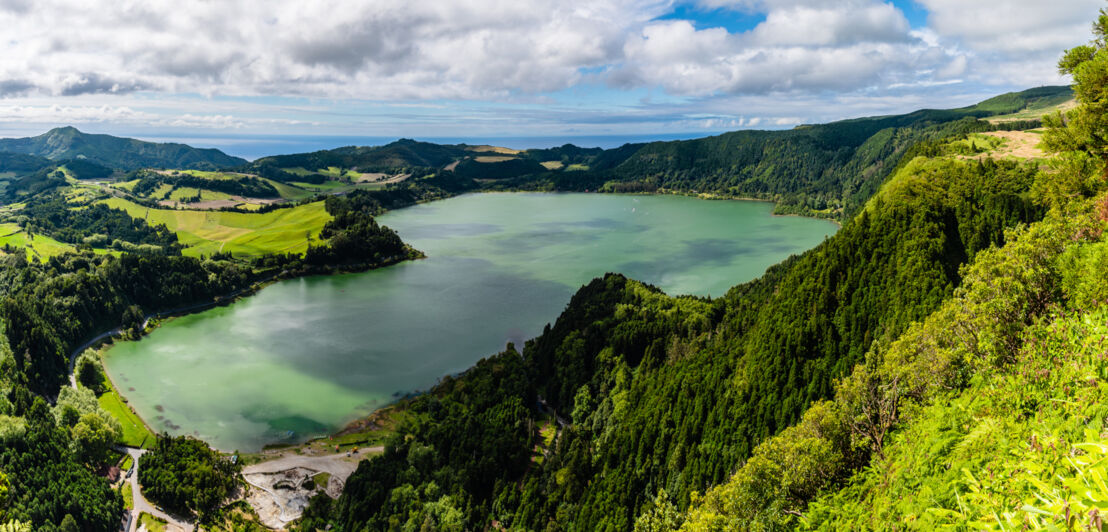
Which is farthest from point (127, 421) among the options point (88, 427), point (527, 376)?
point (527, 376)

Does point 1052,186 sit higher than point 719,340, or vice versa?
point 1052,186

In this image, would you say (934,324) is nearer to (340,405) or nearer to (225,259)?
(340,405)

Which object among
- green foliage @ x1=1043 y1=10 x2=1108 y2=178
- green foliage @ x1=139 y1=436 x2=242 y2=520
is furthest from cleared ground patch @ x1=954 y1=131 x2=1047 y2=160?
green foliage @ x1=139 y1=436 x2=242 y2=520

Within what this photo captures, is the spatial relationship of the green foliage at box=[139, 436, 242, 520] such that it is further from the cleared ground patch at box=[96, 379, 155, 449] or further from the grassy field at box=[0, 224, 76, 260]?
the grassy field at box=[0, 224, 76, 260]

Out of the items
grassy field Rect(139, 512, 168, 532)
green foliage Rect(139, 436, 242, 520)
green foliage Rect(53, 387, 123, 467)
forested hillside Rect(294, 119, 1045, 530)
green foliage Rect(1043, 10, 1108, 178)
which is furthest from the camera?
green foliage Rect(53, 387, 123, 467)

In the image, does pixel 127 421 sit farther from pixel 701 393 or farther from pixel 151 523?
pixel 701 393

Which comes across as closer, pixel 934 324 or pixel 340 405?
pixel 934 324

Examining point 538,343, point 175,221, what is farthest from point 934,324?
point 175,221
